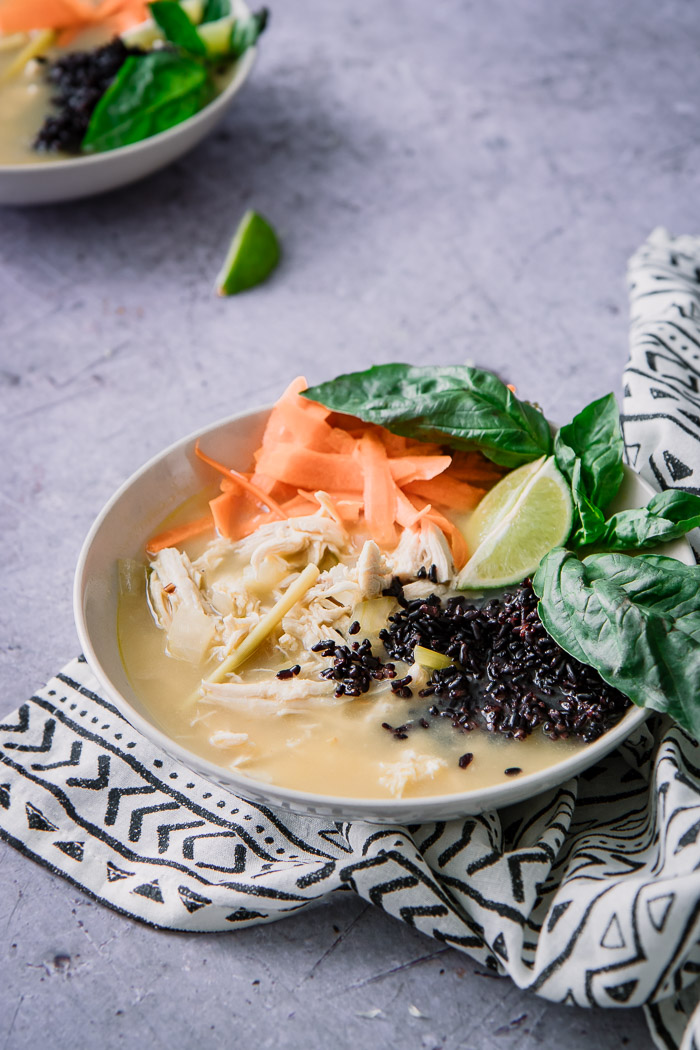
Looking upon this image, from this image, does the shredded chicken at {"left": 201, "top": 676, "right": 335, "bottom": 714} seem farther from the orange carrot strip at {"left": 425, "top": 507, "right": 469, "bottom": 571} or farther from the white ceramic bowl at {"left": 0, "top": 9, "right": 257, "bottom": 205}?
the white ceramic bowl at {"left": 0, "top": 9, "right": 257, "bottom": 205}

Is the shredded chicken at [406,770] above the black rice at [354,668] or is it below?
below

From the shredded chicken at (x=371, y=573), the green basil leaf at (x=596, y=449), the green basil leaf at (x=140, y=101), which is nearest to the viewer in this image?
the shredded chicken at (x=371, y=573)

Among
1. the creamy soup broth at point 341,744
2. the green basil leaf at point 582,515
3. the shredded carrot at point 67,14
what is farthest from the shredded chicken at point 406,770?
the shredded carrot at point 67,14


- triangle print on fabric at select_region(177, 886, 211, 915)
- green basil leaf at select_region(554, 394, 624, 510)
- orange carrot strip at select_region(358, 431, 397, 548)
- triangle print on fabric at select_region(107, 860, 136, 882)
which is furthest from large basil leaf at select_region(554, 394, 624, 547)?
triangle print on fabric at select_region(107, 860, 136, 882)

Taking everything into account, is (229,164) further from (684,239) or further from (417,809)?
(417,809)

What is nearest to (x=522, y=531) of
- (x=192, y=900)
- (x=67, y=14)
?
(x=192, y=900)

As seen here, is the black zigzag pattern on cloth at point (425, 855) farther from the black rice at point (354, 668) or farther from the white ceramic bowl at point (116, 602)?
the black rice at point (354, 668)

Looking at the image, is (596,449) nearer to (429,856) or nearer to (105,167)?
(429,856)
